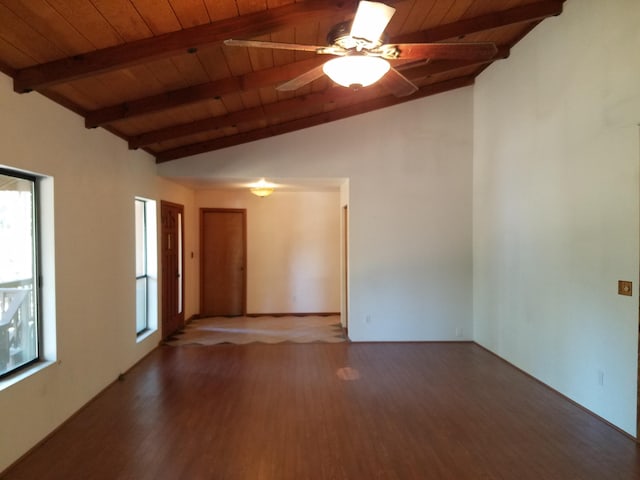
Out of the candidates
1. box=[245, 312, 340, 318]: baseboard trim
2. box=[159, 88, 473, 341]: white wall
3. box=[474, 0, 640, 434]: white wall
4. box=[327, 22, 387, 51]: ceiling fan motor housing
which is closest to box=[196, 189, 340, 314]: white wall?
box=[245, 312, 340, 318]: baseboard trim

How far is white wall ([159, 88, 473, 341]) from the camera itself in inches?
209

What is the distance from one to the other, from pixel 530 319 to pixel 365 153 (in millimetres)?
2830

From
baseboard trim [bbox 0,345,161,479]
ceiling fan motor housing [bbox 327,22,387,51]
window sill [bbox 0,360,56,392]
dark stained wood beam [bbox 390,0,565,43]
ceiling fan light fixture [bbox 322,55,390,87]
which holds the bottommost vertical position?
baseboard trim [bbox 0,345,161,479]

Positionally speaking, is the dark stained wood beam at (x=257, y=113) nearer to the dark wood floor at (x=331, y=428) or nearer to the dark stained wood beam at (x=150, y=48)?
the dark stained wood beam at (x=150, y=48)

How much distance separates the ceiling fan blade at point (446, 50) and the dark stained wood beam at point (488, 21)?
1.35 metres

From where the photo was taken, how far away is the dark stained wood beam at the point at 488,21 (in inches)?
138

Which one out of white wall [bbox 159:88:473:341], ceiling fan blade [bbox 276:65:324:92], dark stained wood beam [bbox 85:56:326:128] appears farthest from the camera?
white wall [bbox 159:88:473:341]

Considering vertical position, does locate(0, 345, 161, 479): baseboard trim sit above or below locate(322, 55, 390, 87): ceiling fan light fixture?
below

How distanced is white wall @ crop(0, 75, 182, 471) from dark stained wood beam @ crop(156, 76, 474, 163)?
31.1 inches

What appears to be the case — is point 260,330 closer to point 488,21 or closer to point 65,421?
point 65,421

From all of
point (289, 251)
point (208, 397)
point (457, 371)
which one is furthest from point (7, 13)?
point (289, 251)

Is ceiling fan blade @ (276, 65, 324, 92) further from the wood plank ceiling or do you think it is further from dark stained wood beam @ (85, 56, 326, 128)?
dark stained wood beam @ (85, 56, 326, 128)

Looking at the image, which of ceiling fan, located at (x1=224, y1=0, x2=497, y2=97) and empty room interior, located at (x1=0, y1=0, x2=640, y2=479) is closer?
ceiling fan, located at (x1=224, y1=0, x2=497, y2=97)

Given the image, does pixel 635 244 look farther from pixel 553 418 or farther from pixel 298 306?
pixel 298 306
